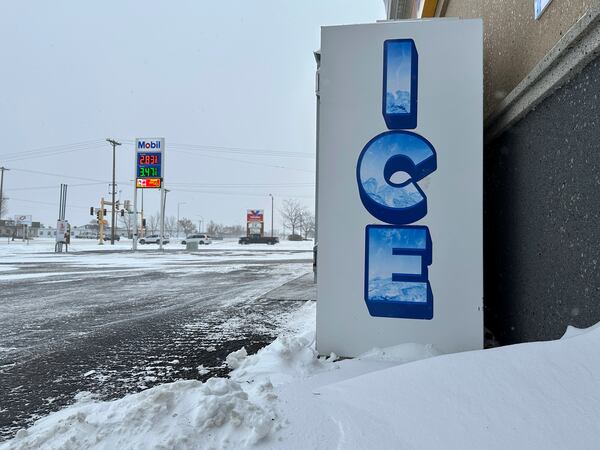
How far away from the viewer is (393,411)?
1.94 metres

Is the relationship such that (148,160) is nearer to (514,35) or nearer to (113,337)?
(113,337)

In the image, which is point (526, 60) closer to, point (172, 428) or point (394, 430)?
point (394, 430)

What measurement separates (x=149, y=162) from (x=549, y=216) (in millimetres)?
30523

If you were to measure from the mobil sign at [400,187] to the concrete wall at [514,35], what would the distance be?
38cm

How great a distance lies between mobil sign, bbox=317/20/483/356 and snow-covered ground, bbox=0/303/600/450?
1.04 meters

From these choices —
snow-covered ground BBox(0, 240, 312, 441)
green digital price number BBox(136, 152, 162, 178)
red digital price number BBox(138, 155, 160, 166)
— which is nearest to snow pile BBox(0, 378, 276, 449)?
snow-covered ground BBox(0, 240, 312, 441)

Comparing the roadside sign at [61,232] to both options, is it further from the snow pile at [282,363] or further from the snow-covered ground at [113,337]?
the snow pile at [282,363]

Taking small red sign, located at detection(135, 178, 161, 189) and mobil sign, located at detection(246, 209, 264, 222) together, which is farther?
mobil sign, located at detection(246, 209, 264, 222)

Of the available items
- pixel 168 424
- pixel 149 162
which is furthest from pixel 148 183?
pixel 168 424

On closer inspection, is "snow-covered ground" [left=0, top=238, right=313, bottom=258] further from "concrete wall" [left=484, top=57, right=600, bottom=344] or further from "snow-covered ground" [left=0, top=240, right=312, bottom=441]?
"concrete wall" [left=484, top=57, right=600, bottom=344]

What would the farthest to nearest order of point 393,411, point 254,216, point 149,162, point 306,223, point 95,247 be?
point 306,223 < point 254,216 < point 95,247 < point 149,162 < point 393,411

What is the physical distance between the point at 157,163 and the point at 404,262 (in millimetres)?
29319

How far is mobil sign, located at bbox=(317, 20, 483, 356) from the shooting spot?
3348 mm

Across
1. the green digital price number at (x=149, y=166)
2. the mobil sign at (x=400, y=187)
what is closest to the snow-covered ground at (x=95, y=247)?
the green digital price number at (x=149, y=166)
